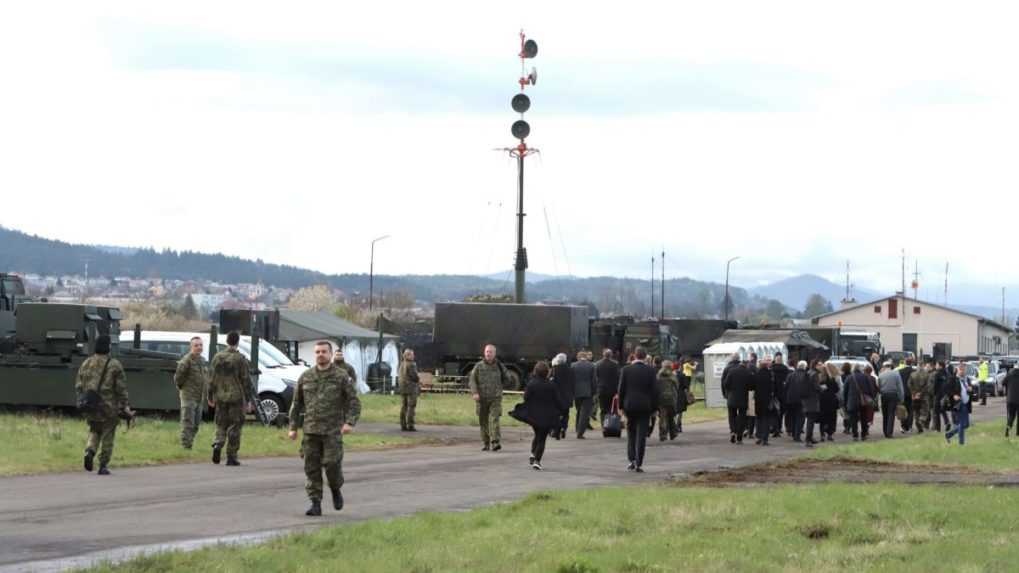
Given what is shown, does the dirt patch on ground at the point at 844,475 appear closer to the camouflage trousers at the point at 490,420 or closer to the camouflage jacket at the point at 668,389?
the camouflage trousers at the point at 490,420

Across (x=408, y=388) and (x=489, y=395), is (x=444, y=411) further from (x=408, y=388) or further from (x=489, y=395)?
(x=489, y=395)

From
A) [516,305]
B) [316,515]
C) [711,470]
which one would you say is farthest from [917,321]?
[316,515]

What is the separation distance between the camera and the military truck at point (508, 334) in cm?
5388

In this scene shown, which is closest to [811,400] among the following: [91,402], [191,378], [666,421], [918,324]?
[666,421]

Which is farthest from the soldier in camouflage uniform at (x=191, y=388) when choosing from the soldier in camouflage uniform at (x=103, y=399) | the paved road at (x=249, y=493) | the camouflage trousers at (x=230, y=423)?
the soldier in camouflage uniform at (x=103, y=399)

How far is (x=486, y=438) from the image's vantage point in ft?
86.4

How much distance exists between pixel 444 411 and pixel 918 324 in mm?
91947

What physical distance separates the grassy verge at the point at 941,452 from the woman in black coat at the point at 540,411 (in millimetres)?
5518

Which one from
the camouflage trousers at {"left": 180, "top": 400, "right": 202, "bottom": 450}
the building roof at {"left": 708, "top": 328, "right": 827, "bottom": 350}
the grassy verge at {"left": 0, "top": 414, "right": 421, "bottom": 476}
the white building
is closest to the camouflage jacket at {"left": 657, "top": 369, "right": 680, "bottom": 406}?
the grassy verge at {"left": 0, "top": 414, "right": 421, "bottom": 476}

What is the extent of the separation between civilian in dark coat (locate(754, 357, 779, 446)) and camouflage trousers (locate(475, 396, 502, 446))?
6.83 m

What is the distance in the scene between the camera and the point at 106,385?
63.8 ft

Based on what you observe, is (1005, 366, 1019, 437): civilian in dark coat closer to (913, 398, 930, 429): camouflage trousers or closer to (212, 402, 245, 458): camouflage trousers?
(913, 398, 930, 429): camouflage trousers

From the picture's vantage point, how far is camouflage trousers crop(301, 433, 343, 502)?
1522 cm

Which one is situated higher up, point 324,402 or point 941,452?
point 324,402
